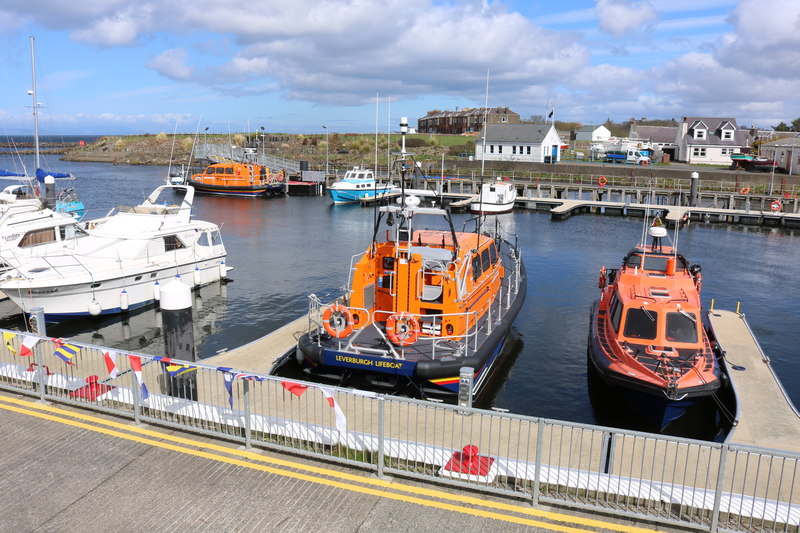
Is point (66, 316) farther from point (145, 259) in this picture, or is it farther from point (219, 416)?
point (219, 416)

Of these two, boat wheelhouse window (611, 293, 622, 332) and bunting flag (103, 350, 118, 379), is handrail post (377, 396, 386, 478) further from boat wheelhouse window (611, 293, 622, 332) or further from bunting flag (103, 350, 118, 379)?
boat wheelhouse window (611, 293, 622, 332)

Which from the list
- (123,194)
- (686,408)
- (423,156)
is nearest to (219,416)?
(686,408)

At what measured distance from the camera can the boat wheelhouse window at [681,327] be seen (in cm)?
1470

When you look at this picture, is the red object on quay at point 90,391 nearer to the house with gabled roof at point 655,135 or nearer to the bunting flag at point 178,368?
the bunting flag at point 178,368

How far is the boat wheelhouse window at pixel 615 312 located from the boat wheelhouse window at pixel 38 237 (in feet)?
69.1

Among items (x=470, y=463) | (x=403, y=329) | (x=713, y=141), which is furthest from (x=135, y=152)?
(x=470, y=463)

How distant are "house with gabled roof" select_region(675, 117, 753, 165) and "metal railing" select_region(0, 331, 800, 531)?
79058 mm

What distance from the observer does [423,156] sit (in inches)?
3492

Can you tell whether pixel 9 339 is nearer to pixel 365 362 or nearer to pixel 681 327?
pixel 365 362

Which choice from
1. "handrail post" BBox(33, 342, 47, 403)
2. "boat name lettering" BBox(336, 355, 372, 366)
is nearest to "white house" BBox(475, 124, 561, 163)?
"boat name lettering" BBox(336, 355, 372, 366)

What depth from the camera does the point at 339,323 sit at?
49.0ft

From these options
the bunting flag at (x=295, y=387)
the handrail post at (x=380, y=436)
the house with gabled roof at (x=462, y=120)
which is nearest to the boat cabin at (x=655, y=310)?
the handrail post at (x=380, y=436)

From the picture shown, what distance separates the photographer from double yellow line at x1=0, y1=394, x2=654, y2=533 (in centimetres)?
759

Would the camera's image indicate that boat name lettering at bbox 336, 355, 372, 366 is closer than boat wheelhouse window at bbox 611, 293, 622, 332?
Yes
